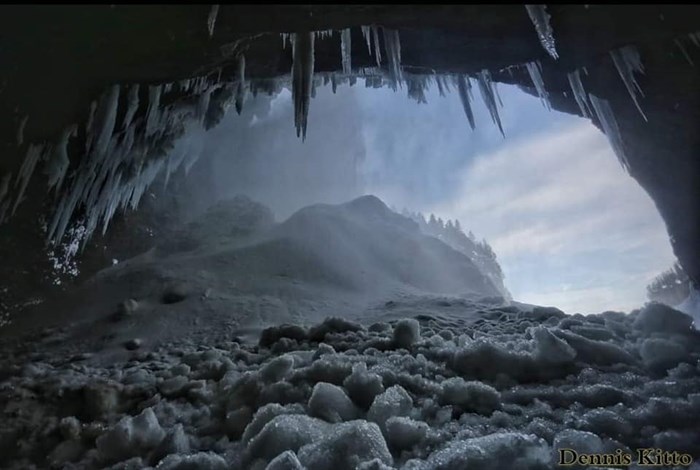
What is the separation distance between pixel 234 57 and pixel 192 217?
11.9 meters

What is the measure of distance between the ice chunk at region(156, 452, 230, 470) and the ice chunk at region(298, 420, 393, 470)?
0.53 m

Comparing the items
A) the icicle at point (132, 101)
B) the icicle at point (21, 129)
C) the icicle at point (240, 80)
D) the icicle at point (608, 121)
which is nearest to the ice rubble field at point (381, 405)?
the icicle at point (608, 121)

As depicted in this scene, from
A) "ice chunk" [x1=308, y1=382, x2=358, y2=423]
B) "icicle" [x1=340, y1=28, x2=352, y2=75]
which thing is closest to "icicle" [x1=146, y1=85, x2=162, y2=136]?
"icicle" [x1=340, y1=28, x2=352, y2=75]

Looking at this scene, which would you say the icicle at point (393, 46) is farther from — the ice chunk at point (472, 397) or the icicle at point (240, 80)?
the ice chunk at point (472, 397)

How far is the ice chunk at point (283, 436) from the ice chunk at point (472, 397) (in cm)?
93

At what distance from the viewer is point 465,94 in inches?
220

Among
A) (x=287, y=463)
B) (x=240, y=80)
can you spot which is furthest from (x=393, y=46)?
(x=287, y=463)

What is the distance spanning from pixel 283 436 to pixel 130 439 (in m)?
1.24

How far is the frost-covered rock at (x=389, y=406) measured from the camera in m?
2.58

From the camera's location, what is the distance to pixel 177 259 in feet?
37.8

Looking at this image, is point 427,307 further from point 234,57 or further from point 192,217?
point 192,217

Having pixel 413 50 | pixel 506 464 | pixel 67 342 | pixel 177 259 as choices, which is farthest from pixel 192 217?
pixel 506 464

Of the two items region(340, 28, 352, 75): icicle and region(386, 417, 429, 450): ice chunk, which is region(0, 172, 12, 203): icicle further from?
region(386, 417, 429, 450): ice chunk

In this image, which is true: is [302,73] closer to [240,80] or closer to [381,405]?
[240,80]
